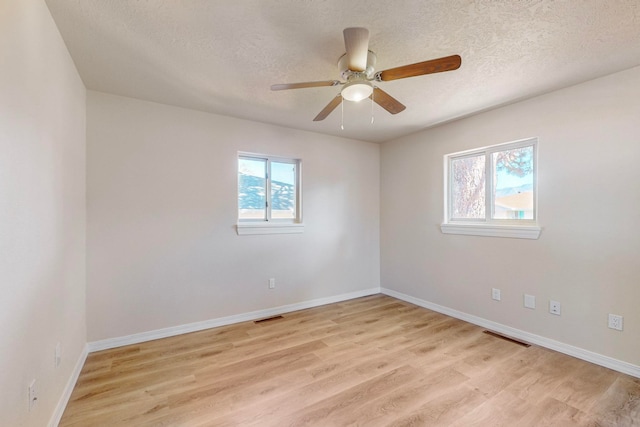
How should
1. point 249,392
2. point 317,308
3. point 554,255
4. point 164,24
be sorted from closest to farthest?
point 164,24
point 249,392
point 554,255
point 317,308

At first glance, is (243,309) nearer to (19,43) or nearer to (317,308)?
(317,308)

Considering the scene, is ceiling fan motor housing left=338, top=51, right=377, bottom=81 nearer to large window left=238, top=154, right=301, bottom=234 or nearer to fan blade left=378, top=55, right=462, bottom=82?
fan blade left=378, top=55, right=462, bottom=82

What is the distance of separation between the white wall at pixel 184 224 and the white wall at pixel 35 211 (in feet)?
1.47

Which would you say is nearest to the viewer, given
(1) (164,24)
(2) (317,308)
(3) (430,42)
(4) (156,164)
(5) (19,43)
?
(5) (19,43)

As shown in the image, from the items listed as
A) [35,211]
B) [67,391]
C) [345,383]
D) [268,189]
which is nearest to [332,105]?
[268,189]

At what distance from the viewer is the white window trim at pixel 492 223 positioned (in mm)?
2705

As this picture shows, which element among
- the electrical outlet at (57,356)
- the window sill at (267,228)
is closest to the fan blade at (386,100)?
the window sill at (267,228)

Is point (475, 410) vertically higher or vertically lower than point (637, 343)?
lower

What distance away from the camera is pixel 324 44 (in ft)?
6.02

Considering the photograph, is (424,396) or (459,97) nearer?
(424,396)

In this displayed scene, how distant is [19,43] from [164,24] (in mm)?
702

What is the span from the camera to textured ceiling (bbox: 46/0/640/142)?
1.55 meters

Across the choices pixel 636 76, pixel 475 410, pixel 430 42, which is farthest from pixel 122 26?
pixel 636 76

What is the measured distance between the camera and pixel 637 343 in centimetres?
213
